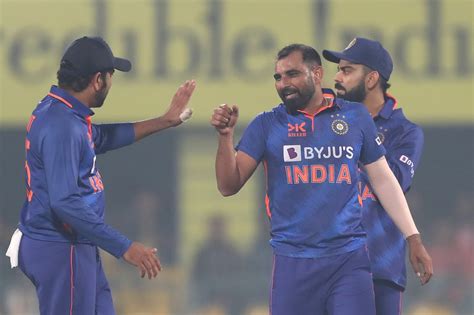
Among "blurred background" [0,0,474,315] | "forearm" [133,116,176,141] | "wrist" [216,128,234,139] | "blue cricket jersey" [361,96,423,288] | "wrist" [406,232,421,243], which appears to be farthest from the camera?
"blurred background" [0,0,474,315]

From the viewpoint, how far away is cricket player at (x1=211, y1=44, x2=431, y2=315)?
586 centimetres

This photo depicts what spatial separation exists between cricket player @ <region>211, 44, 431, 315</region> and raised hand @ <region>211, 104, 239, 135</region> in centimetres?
14

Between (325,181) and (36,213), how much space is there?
1356 millimetres

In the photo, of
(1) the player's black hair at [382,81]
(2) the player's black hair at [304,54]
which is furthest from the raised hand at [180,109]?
(1) the player's black hair at [382,81]

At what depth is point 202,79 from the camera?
1477cm

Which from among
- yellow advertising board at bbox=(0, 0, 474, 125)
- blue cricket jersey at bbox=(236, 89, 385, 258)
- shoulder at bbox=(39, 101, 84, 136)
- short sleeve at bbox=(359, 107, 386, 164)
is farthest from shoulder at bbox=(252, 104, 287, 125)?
yellow advertising board at bbox=(0, 0, 474, 125)

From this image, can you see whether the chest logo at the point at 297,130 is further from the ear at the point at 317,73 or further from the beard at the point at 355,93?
the beard at the point at 355,93

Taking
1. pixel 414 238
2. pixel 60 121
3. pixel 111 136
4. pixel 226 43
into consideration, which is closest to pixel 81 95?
pixel 60 121

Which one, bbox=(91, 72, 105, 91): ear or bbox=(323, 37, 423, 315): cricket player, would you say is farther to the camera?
bbox=(323, 37, 423, 315): cricket player

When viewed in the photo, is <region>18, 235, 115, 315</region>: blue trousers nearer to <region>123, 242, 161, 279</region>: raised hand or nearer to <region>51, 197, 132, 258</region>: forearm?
<region>51, 197, 132, 258</region>: forearm

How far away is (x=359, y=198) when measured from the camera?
601cm

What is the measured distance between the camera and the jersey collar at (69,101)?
582 cm

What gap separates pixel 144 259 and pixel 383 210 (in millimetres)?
1450

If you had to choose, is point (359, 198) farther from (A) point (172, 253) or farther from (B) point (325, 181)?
→ (A) point (172, 253)
